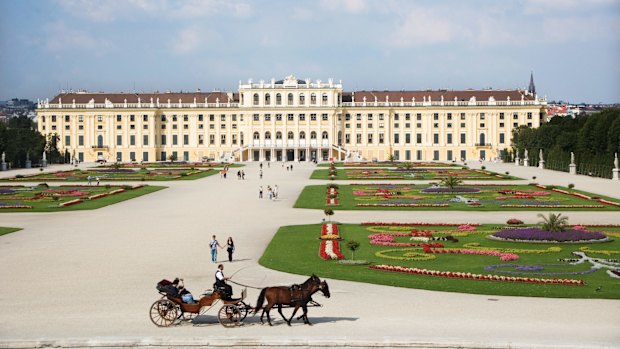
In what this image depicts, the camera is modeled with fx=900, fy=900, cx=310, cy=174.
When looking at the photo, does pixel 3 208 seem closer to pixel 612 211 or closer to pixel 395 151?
pixel 612 211

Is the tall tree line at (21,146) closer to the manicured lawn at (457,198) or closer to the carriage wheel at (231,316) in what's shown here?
the manicured lawn at (457,198)

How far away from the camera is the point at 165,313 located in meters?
17.8

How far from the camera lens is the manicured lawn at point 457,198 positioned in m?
45.3

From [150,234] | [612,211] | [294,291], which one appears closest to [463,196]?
[612,211]

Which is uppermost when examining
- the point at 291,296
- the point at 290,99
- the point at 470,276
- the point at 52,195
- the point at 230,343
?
the point at 290,99

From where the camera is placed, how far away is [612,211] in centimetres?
4306

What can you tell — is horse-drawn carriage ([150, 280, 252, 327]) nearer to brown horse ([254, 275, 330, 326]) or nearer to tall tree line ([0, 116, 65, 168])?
brown horse ([254, 275, 330, 326])

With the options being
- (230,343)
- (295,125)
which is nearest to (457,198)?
(230,343)

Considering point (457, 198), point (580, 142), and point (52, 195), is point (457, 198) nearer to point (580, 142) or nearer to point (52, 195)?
point (52, 195)

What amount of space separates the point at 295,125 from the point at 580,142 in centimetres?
5513

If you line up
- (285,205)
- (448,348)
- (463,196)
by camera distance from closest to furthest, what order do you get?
(448,348) → (285,205) → (463,196)

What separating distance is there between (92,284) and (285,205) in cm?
2515

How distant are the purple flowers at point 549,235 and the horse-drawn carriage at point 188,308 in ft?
49.6

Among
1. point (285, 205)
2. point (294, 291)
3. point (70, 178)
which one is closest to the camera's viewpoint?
point (294, 291)
